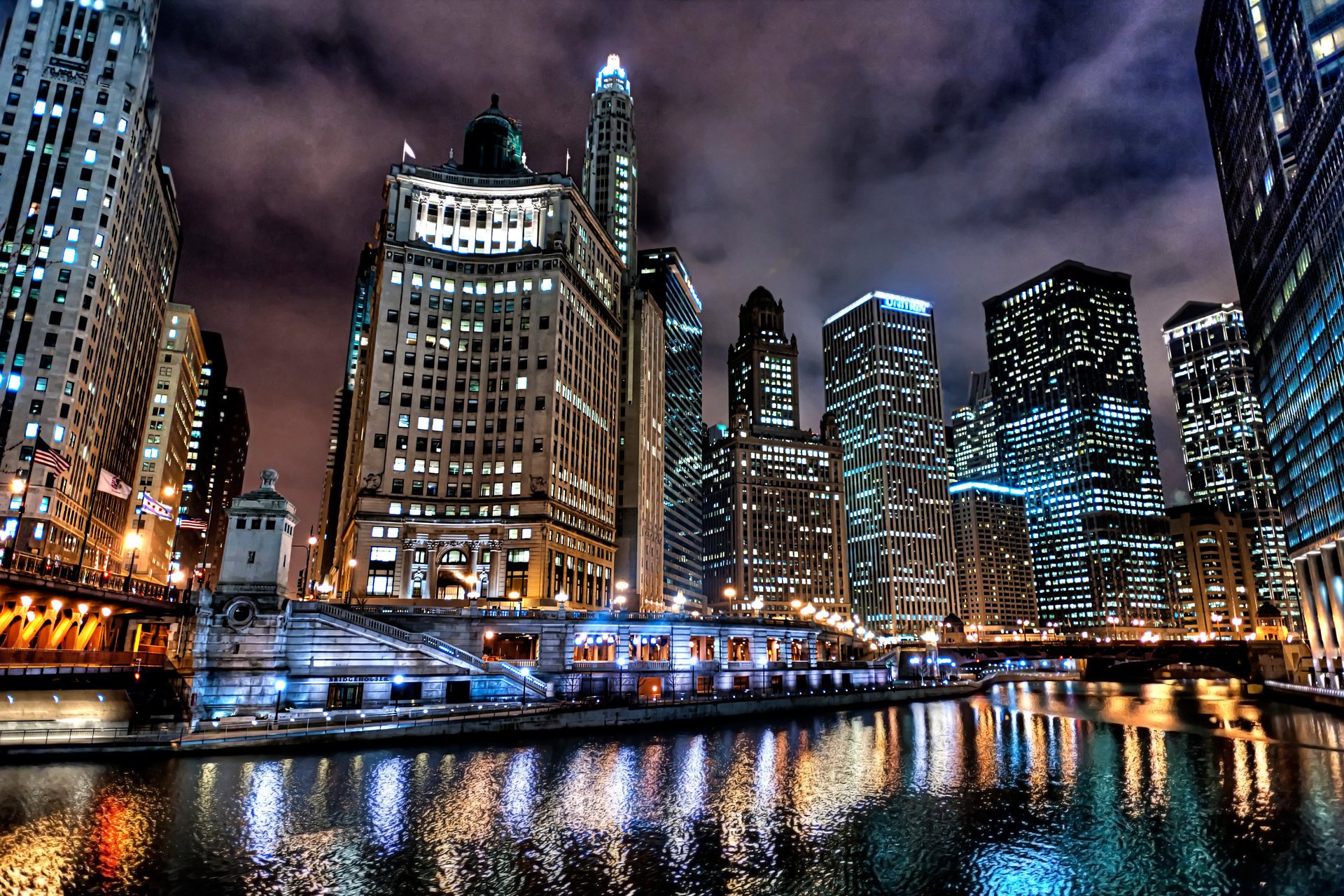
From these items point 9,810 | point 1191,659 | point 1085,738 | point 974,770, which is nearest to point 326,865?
point 9,810

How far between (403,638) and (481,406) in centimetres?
6457

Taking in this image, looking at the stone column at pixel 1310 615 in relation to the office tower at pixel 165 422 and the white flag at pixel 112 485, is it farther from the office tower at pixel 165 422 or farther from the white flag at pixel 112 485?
the office tower at pixel 165 422

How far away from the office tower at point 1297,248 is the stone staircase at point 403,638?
377 ft

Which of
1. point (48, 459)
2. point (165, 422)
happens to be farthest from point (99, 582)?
point (165, 422)

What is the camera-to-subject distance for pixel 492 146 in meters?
162

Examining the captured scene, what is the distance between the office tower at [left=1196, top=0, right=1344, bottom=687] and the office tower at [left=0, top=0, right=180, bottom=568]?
6824 inches

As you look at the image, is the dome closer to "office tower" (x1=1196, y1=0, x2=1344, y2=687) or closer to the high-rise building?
the high-rise building

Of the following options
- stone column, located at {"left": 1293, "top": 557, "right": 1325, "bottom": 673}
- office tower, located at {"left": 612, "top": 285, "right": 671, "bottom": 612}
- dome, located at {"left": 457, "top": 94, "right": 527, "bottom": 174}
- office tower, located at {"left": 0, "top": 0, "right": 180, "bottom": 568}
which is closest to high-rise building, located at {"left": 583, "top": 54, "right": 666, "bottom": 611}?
office tower, located at {"left": 612, "top": 285, "right": 671, "bottom": 612}

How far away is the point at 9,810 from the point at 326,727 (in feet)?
72.8

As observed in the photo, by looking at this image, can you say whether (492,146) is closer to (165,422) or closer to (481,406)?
(481,406)

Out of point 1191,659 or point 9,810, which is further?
point 1191,659

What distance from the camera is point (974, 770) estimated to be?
53156mm

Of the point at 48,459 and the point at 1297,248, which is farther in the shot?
the point at 1297,248

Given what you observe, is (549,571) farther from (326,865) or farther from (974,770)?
(326,865)
